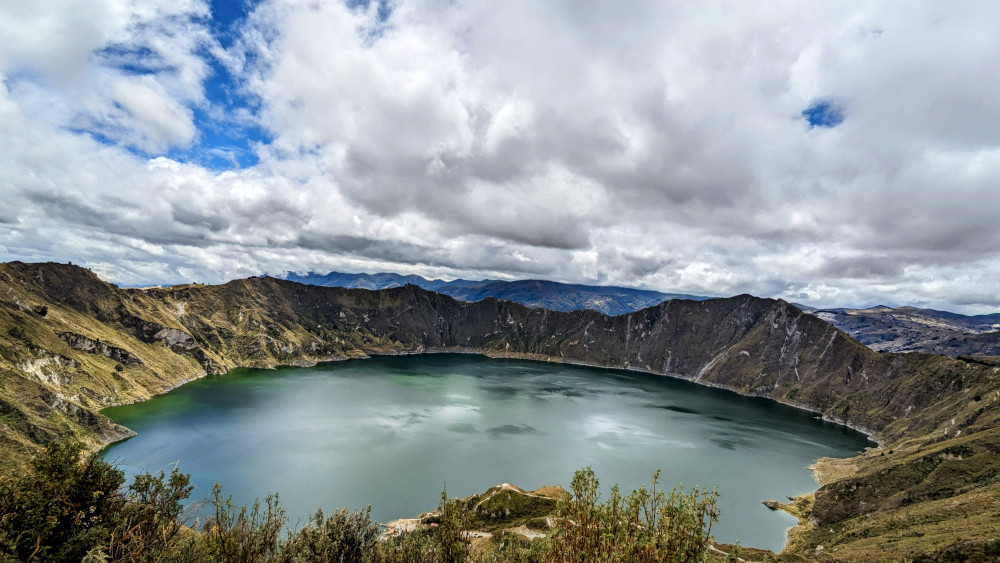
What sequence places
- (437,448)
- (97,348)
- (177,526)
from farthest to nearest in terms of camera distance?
(97,348) < (437,448) < (177,526)

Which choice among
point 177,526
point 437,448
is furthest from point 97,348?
point 177,526

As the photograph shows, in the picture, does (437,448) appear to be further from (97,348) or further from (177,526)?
(97,348)

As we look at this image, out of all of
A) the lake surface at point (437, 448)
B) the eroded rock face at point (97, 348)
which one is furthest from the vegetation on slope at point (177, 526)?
the eroded rock face at point (97, 348)

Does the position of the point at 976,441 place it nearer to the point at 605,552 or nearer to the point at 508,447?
the point at 508,447

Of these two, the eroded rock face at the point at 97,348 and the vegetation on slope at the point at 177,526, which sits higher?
the vegetation on slope at the point at 177,526

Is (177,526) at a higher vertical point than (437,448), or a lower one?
higher

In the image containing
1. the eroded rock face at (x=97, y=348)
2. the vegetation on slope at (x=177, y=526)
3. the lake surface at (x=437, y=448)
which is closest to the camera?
the vegetation on slope at (x=177, y=526)

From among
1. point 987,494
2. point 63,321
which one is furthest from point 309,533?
point 63,321

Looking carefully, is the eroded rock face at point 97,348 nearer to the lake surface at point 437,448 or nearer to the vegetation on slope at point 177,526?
the lake surface at point 437,448

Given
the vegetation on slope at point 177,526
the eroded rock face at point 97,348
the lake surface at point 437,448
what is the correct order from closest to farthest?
the vegetation on slope at point 177,526 < the lake surface at point 437,448 < the eroded rock face at point 97,348

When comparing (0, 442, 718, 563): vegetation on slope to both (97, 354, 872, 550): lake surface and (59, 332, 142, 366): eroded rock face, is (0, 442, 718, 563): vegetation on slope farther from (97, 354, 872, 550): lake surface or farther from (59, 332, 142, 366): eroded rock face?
(59, 332, 142, 366): eroded rock face
